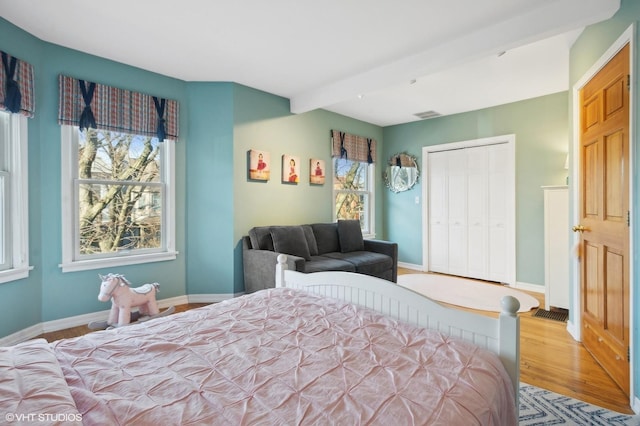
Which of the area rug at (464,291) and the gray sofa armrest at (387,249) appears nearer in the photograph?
the area rug at (464,291)

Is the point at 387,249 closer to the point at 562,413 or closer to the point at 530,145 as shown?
the point at 530,145

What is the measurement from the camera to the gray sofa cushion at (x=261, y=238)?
3.70m

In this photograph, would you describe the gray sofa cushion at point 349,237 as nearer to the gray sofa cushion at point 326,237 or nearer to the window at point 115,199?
the gray sofa cushion at point 326,237

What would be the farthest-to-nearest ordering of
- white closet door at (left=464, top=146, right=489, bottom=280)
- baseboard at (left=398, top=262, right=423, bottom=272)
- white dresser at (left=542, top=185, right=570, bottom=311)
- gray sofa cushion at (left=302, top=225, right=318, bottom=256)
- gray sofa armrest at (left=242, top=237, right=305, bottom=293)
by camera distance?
baseboard at (left=398, top=262, right=423, bottom=272), white closet door at (left=464, top=146, right=489, bottom=280), gray sofa cushion at (left=302, top=225, right=318, bottom=256), white dresser at (left=542, top=185, right=570, bottom=311), gray sofa armrest at (left=242, top=237, right=305, bottom=293)

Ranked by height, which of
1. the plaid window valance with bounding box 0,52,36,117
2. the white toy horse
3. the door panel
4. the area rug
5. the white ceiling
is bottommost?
the area rug

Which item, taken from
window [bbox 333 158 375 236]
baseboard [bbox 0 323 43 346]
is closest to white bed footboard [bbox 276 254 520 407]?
baseboard [bbox 0 323 43 346]

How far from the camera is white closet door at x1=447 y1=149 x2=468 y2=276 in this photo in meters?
5.00

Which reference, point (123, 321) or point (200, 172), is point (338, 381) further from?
point (200, 172)

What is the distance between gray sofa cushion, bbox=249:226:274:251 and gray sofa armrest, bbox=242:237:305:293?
3.5 inches

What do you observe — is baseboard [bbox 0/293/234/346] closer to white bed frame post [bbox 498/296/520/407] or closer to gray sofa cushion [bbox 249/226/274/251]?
gray sofa cushion [bbox 249/226/274/251]

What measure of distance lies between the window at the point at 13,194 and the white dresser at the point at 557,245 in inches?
191

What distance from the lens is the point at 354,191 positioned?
546 cm

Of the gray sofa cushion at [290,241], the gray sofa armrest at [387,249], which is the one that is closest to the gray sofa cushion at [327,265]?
the gray sofa cushion at [290,241]

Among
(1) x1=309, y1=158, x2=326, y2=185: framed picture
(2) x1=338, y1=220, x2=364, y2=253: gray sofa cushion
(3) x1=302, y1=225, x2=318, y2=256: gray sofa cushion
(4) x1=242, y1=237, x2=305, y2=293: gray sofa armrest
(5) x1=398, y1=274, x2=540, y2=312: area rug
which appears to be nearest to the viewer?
Answer: (4) x1=242, y1=237, x2=305, y2=293: gray sofa armrest
